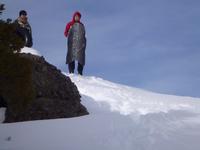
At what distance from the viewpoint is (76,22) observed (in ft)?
57.3

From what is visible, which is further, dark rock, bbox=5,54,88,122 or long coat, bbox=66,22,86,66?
Result: long coat, bbox=66,22,86,66

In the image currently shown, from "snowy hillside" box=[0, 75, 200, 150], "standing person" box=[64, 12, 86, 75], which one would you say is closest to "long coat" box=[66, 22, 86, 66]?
"standing person" box=[64, 12, 86, 75]

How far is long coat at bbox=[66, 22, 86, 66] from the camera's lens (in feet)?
57.3

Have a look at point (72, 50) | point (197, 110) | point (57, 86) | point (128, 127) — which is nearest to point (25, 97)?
point (128, 127)

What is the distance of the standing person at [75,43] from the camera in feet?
57.2

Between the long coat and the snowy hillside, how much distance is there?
3.82 meters

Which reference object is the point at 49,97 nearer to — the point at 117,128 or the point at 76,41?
the point at 117,128

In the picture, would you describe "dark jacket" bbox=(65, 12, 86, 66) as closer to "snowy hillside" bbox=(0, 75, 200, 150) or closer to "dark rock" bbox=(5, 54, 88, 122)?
"snowy hillside" bbox=(0, 75, 200, 150)

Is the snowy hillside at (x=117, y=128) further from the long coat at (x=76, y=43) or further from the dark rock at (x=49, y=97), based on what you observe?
the long coat at (x=76, y=43)

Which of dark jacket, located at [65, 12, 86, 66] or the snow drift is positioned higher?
dark jacket, located at [65, 12, 86, 66]

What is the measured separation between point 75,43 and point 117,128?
8.35 m

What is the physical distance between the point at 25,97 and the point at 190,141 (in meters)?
3.09

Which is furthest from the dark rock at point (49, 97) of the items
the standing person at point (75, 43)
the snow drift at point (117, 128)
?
the standing person at point (75, 43)

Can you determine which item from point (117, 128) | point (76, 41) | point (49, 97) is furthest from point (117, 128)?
point (76, 41)
